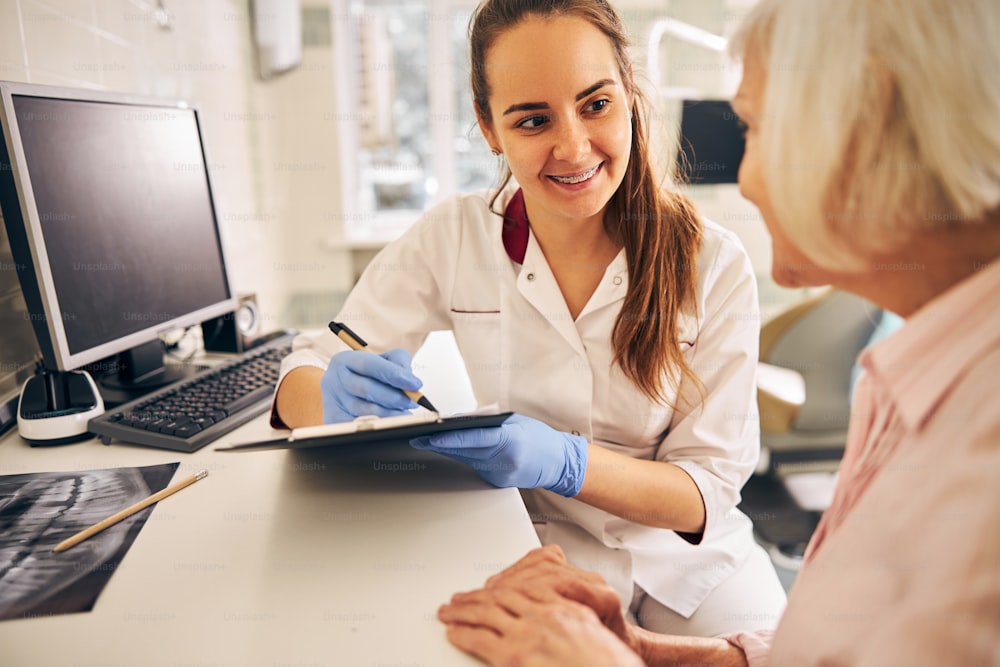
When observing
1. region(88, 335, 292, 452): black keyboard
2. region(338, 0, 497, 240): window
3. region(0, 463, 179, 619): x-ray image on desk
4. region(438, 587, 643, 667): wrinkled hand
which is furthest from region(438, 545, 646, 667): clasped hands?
region(338, 0, 497, 240): window

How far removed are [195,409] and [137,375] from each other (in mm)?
274

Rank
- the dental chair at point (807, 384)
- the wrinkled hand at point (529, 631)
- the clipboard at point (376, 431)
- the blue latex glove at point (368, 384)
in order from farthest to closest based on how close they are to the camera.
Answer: the dental chair at point (807, 384)
the blue latex glove at point (368, 384)
the clipboard at point (376, 431)
the wrinkled hand at point (529, 631)

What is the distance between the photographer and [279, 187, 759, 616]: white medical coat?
1.16 m

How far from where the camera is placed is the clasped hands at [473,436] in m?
0.91

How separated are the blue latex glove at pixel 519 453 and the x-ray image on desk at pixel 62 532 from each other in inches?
15.0

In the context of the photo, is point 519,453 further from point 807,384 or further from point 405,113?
point 405,113

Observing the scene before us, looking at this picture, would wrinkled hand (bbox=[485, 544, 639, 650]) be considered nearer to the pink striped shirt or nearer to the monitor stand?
the pink striped shirt

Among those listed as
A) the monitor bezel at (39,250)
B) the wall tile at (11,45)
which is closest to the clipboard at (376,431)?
the monitor bezel at (39,250)

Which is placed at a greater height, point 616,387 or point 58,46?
point 58,46

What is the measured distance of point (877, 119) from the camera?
51 centimetres

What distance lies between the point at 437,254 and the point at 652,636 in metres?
0.80

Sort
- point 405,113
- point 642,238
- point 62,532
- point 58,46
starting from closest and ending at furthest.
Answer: point 62,532 < point 642,238 < point 58,46 < point 405,113

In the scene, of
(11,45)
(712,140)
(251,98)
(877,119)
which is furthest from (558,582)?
(251,98)

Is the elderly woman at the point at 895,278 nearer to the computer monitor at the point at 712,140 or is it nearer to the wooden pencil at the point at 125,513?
the wooden pencil at the point at 125,513
